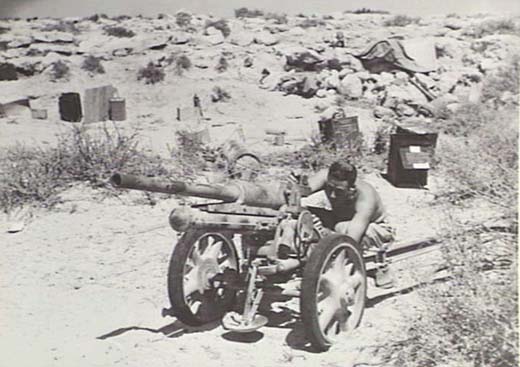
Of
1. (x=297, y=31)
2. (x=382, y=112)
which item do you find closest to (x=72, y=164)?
(x=297, y=31)

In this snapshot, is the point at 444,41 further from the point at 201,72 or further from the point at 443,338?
the point at 201,72

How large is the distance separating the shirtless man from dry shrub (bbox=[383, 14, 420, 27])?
0.46 m

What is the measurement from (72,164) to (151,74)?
539 mm

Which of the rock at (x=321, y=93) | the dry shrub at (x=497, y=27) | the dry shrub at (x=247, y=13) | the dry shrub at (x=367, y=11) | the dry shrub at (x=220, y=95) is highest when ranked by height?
the dry shrub at (x=247, y=13)

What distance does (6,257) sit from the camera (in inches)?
116

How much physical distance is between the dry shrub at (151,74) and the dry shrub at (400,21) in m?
1.20

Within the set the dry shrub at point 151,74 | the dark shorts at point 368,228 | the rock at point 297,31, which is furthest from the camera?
the dry shrub at point 151,74

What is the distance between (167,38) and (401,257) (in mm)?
1233

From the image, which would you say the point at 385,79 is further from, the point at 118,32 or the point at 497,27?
the point at 497,27

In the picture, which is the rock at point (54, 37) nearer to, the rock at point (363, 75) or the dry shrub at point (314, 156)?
the dry shrub at point (314, 156)

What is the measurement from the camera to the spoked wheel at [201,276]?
2.32m

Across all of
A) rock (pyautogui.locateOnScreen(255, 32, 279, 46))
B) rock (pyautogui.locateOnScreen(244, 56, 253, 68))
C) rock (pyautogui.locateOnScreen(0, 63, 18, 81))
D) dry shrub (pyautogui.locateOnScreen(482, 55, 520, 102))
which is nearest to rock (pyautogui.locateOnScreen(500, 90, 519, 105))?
dry shrub (pyautogui.locateOnScreen(482, 55, 520, 102))

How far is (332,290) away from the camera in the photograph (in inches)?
88.5

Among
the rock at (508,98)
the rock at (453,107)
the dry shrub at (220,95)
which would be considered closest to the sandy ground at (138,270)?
the dry shrub at (220,95)
